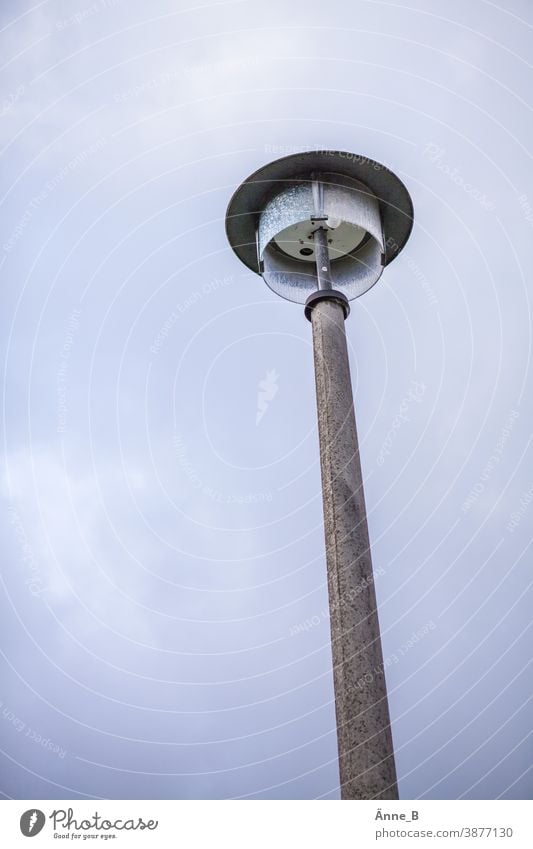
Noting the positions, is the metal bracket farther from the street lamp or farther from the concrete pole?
the concrete pole

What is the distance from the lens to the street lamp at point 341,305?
754 cm

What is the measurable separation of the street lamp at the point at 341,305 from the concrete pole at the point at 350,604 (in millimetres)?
13

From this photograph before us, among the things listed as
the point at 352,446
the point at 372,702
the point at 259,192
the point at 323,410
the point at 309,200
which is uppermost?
the point at 259,192

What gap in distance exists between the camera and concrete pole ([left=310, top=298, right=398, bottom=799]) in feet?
23.8

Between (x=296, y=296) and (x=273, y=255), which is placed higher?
(x=273, y=255)

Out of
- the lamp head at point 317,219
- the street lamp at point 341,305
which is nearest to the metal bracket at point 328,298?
the street lamp at point 341,305

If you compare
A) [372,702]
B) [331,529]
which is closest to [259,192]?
[331,529]

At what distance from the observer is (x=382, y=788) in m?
7.05

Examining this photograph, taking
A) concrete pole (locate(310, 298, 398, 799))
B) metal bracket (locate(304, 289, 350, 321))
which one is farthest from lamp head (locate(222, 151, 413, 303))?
concrete pole (locate(310, 298, 398, 799))

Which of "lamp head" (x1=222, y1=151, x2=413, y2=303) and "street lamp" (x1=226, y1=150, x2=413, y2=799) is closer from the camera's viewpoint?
"street lamp" (x1=226, y1=150, x2=413, y2=799)

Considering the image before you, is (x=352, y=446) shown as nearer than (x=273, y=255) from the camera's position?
Yes

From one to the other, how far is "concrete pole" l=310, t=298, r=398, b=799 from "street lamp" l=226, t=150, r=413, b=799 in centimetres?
1
